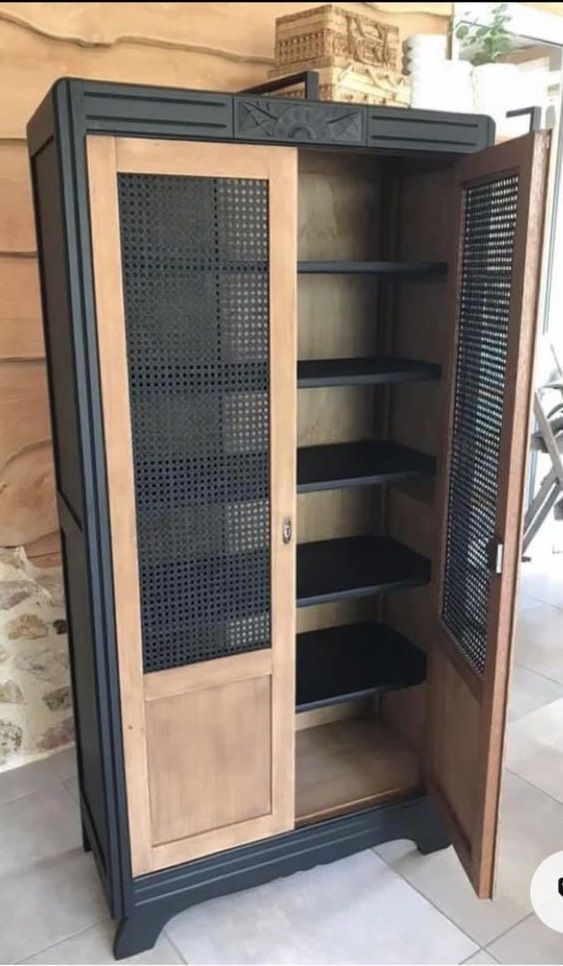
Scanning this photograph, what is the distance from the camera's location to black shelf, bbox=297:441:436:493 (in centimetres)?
182

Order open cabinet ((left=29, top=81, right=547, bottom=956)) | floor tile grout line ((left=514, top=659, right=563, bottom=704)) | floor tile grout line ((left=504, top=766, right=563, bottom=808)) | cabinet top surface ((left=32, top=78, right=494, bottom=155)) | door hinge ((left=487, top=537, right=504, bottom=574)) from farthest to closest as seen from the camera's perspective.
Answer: floor tile grout line ((left=514, top=659, right=563, bottom=704)) < floor tile grout line ((left=504, top=766, right=563, bottom=808)) < door hinge ((left=487, top=537, right=504, bottom=574)) < open cabinet ((left=29, top=81, right=547, bottom=956)) < cabinet top surface ((left=32, top=78, right=494, bottom=155))

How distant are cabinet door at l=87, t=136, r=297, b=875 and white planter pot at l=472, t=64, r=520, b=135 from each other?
0.88 meters

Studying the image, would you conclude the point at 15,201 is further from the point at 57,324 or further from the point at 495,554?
the point at 495,554

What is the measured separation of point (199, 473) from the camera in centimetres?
162

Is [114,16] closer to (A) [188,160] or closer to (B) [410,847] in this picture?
(A) [188,160]

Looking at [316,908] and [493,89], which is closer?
[316,908]

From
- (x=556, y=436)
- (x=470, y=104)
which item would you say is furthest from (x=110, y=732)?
(x=556, y=436)

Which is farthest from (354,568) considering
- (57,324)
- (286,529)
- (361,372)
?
(57,324)

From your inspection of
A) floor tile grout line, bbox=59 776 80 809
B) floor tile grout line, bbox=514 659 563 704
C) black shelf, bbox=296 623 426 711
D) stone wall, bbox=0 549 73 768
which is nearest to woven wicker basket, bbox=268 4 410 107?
black shelf, bbox=296 623 426 711

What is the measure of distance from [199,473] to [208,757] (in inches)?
25.3

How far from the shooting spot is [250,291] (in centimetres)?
156

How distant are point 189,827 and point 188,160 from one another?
4.60 feet

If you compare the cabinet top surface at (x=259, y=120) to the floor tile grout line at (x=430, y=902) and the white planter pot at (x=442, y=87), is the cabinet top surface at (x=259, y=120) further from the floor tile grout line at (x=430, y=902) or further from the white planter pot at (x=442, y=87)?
the floor tile grout line at (x=430, y=902)

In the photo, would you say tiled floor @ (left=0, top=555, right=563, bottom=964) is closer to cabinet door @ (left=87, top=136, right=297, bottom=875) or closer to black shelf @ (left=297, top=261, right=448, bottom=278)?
cabinet door @ (left=87, top=136, right=297, bottom=875)
